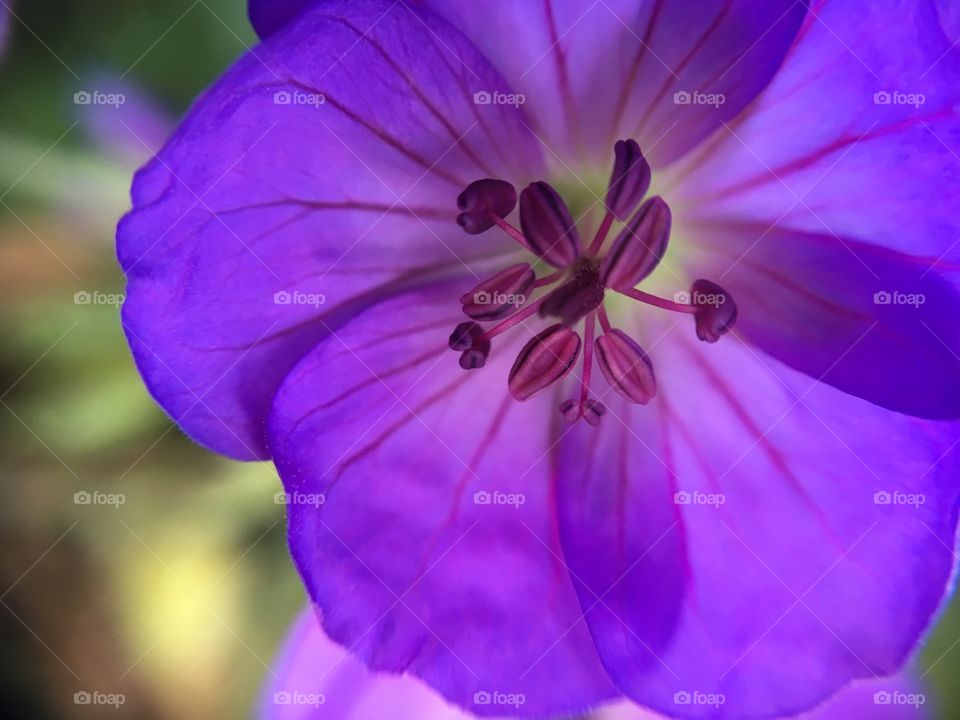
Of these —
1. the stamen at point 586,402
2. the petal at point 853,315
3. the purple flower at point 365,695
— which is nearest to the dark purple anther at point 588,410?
the stamen at point 586,402

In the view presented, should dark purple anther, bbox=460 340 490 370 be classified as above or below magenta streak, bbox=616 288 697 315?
above

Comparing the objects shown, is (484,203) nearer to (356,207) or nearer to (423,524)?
(356,207)

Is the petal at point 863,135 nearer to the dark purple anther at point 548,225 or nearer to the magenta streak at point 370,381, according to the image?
the dark purple anther at point 548,225

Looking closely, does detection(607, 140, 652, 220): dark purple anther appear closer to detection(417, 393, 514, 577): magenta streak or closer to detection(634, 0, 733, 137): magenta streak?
detection(634, 0, 733, 137): magenta streak

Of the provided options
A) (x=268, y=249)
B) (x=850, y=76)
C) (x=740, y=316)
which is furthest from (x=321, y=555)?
(x=850, y=76)

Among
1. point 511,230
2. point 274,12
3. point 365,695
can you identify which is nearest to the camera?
point 274,12

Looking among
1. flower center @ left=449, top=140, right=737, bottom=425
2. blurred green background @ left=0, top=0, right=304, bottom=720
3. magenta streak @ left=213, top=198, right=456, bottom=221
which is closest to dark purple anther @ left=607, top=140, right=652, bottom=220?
flower center @ left=449, top=140, right=737, bottom=425

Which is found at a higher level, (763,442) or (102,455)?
(102,455)

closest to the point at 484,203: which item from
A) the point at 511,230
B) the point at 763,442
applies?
the point at 511,230
